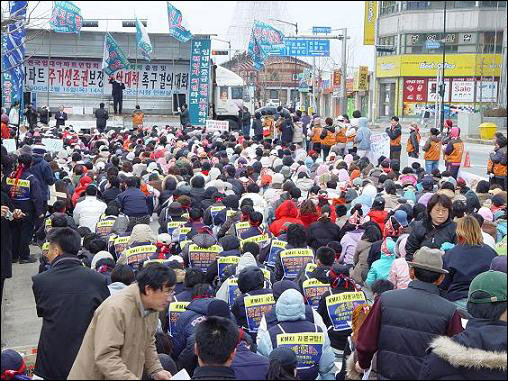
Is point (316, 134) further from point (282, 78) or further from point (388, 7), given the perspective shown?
point (282, 78)

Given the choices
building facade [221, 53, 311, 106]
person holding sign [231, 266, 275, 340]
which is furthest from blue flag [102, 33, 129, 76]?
building facade [221, 53, 311, 106]

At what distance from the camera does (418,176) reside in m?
13.3

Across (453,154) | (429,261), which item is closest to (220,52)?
(453,154)

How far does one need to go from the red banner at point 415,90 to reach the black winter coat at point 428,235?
4390 centimetres

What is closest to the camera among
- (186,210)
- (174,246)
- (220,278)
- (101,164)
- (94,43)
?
(220,278)

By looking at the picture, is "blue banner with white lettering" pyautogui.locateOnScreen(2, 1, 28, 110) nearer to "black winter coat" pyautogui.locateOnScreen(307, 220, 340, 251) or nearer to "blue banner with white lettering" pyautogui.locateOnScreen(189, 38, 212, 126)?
"black winter coat" pyautogui.locateOnScreen(307, 220, 340, 251)

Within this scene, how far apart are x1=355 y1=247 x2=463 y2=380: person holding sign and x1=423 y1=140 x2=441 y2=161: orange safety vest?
489 inches

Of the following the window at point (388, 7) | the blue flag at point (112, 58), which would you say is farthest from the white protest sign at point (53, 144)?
the window at point (388, 7)

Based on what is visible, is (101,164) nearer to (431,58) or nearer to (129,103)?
(129,103)

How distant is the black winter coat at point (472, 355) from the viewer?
3202 mm

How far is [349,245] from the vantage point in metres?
8.88

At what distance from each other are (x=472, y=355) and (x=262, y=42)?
27264 millimetres

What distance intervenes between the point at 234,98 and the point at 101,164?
1684 cm

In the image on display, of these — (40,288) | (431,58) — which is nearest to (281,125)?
(40,288)
